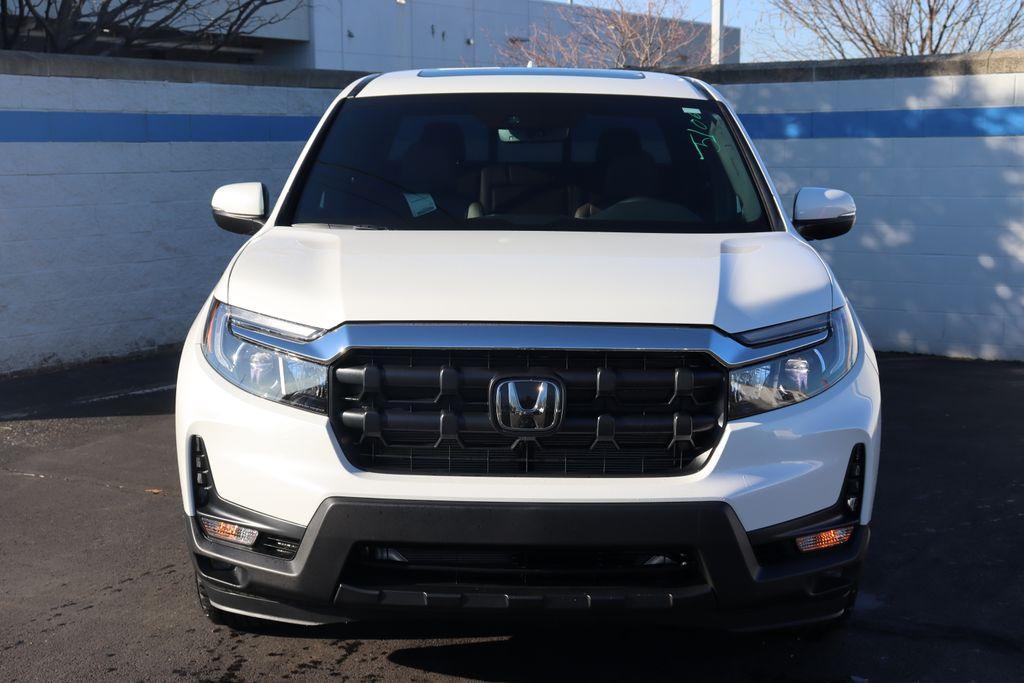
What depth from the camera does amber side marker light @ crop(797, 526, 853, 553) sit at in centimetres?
336

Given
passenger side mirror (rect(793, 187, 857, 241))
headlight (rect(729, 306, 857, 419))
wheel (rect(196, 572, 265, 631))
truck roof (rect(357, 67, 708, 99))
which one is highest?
truck roof (rect(357, 67, 708, 99))

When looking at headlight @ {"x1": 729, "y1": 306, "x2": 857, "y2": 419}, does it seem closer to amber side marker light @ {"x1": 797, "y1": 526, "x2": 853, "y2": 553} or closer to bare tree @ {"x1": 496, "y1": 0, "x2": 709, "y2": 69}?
amber side marker light @ {"x1": 797, "y1": 526, "x2": 853, "y2": 553}

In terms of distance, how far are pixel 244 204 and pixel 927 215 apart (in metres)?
6.24

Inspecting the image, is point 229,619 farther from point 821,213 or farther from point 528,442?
point 821,213

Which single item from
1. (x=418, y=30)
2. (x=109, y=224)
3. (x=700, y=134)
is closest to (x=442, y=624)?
(x=700, y=134)

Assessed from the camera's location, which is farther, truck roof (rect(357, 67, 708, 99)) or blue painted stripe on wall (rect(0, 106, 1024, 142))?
blue painted stripe on wall (rect(0, 106, 1024, 142))

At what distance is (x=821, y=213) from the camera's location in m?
4.64

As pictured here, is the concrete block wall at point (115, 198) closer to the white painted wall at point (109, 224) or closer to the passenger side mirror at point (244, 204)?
the white painted wall at point (109, 224)

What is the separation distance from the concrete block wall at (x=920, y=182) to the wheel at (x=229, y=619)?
22.6ft

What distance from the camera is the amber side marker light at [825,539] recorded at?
3.36 metres

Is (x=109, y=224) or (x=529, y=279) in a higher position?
(x=529, y=279)

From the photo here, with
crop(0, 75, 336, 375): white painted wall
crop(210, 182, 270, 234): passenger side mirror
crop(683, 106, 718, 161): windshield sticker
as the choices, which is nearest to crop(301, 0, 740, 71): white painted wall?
crop(0, 75, 336, 375): white painted wall

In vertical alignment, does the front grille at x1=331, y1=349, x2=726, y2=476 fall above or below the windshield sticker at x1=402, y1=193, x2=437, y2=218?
below

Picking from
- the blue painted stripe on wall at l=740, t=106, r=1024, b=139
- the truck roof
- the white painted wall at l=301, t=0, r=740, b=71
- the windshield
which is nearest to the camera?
the windshield
